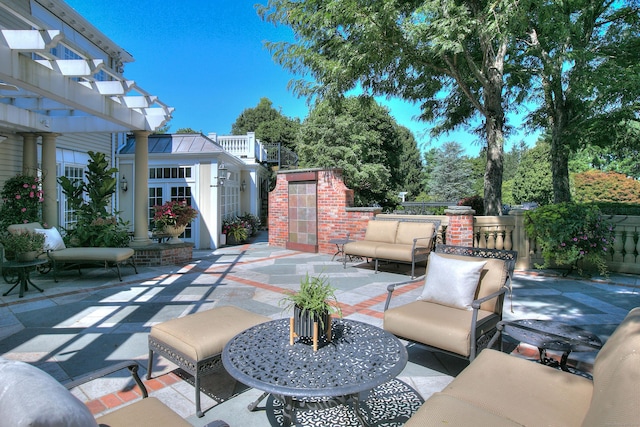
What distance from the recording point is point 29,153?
8.25m

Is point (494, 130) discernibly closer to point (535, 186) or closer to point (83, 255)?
point (83, 255)

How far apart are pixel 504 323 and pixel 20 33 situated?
19.9 ft

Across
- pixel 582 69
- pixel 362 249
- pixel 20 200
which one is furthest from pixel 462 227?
pixel 20 200

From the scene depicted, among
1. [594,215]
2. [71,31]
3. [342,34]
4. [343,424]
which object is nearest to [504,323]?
[343,424]

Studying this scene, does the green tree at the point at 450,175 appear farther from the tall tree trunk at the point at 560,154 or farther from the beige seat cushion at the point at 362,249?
the beige seat cushion at the point at 362,249

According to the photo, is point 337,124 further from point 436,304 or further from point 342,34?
point 436,304

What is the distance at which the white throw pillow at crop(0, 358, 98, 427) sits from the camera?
0.96 m

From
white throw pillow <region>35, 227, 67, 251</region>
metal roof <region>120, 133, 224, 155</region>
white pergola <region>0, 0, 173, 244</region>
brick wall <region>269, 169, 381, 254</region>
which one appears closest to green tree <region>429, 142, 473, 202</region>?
brick wall <region>269, 169, 381, 254</region>

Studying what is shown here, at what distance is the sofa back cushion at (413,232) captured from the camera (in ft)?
22.8

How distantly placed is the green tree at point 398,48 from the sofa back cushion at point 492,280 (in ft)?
15.9

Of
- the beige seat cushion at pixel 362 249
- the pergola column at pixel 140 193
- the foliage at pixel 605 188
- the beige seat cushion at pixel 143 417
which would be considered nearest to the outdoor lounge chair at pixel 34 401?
the beige seat cushion at pixel 143 417

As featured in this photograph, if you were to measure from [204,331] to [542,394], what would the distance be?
219cm

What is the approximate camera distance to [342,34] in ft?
28.8

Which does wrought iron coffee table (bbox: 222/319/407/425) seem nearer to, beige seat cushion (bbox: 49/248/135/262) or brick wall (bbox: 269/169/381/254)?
beige seat cushion (bbox: 49/248/135/262)
